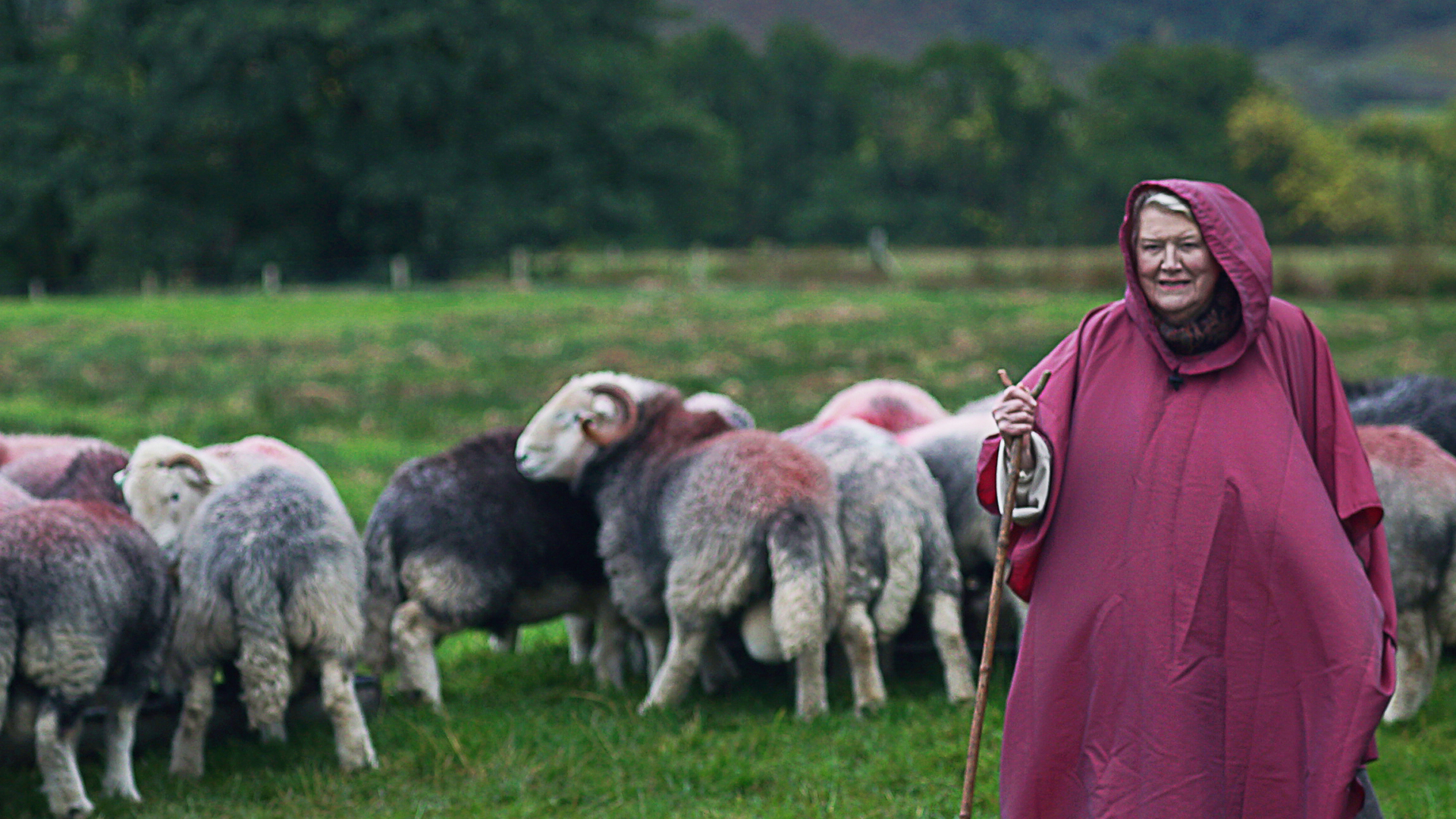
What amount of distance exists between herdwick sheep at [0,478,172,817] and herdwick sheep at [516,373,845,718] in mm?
1985

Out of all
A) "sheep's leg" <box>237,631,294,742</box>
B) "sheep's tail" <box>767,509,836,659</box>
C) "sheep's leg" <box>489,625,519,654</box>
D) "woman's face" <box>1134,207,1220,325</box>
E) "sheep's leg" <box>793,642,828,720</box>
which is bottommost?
"sheep's leg" <box>489,625,519,654</box>

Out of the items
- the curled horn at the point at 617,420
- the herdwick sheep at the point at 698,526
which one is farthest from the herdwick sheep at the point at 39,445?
the curled horn at the point at 617,420

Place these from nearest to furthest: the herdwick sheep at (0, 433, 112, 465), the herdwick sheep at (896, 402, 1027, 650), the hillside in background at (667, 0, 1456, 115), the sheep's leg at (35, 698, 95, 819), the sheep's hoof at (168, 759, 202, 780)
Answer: the sheep's leg at (35, 698, 95, 819), the sheep's hoof at (168, 759, 202, 780), the herdwick sheep at (896, 402, 1027, 650), the herdwick sheep at (0, 433, 112, 465), the hillside in background at (667, 0, 1456, 115)

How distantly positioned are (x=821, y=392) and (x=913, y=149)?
51.6 m

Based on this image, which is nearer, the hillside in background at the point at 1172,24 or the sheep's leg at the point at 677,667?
the sheep's leg at the point at 677,667

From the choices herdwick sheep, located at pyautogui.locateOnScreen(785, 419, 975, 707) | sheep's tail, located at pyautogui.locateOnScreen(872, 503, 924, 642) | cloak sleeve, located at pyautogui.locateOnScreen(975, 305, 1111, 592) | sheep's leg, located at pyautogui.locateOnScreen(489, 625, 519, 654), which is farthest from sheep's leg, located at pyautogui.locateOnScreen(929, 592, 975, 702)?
cloak sleeve, located at pyautogui.locateOnScreen(975, 305, 1111, 592)

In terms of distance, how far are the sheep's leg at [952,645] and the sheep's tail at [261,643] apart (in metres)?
2.83

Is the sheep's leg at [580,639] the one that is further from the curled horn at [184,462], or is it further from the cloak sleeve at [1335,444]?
the cloak sleeve at [1335,444]

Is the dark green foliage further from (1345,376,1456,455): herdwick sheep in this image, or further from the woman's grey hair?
the woman's grey hair

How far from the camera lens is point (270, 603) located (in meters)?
5.70

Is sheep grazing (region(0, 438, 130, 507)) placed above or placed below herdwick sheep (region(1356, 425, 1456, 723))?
above

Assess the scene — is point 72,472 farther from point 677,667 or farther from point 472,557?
point 677,667

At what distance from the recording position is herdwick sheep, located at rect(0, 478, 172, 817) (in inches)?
204

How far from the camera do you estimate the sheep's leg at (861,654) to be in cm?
640
